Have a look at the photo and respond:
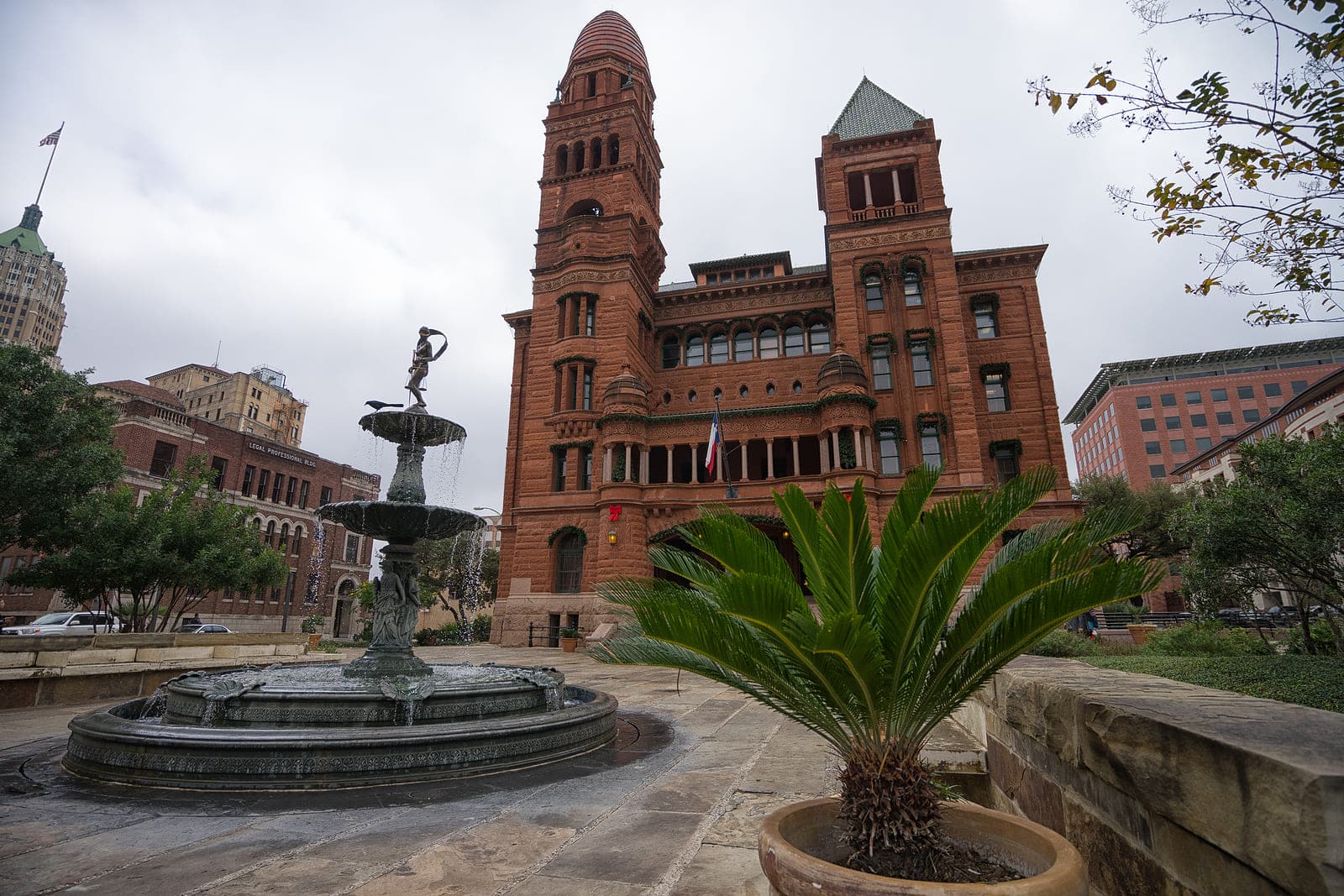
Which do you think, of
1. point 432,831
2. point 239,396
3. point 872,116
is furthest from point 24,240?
point 432,831

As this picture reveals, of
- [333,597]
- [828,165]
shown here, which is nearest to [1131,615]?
[828,165]

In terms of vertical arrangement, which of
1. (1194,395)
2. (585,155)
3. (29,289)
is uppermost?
(29,289)

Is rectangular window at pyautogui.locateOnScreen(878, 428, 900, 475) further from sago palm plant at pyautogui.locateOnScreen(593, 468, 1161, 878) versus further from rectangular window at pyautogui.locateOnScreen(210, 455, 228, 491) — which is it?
rectangular window at pyautogui.locateOnScreen(210, 455, 228, 491)

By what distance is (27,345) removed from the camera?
47.4 feet

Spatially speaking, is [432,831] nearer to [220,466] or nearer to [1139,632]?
[1139,632]

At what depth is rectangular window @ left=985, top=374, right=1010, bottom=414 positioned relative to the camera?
29.5m

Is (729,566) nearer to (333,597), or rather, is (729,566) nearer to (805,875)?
(805,875)

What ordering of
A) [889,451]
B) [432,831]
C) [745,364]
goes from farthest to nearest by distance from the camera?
[745,364], [889,451], [432,831]

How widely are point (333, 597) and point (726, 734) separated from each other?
158 feet

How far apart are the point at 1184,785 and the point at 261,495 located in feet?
169

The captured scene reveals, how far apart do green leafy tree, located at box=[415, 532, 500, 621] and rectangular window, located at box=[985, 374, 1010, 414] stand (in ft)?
97.6

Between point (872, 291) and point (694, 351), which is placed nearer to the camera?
point (872, 291)

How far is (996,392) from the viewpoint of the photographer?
98.0 ft

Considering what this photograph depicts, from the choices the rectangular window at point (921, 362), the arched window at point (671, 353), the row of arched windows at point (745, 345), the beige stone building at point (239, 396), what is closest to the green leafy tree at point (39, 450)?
the arched window at point (671, 353)
